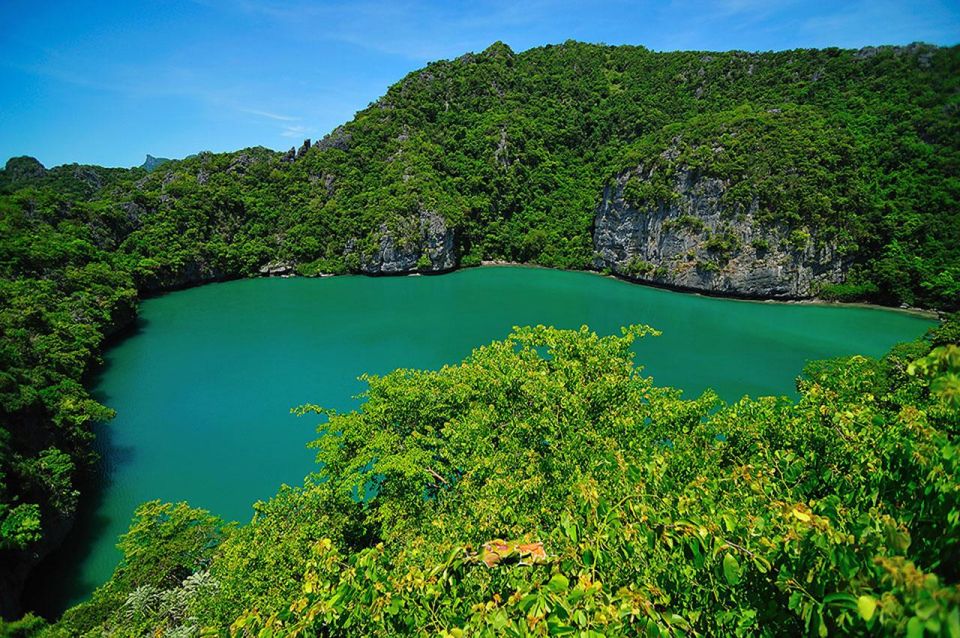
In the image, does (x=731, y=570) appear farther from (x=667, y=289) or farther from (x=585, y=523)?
(x=667, y=289)

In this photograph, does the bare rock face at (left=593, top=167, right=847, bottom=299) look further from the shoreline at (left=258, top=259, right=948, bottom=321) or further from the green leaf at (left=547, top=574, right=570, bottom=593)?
the green leaf at (left=547, top=574, right=570, bottom=593)

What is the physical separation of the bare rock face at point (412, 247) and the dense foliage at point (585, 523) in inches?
1692

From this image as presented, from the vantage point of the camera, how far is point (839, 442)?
5.14 meters

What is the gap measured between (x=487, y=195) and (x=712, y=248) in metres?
33.1

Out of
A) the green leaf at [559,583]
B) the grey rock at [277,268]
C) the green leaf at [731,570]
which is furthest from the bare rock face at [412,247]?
the green leaf at [731,570]

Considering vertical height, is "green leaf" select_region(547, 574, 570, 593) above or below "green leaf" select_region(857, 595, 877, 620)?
below

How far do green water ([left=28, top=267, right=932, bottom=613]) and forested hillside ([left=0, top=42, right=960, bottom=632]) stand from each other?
1888 mm

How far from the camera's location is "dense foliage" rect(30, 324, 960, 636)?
2162 mm

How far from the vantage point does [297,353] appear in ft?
95.5

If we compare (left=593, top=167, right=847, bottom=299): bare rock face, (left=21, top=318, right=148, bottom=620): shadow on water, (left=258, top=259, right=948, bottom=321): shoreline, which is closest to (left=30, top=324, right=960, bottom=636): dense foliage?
(left=21, top=318, right=148, bottom=620): shadow on water

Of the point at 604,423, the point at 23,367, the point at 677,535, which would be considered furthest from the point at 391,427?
the point at 23,367

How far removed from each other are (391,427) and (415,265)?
45450 mm

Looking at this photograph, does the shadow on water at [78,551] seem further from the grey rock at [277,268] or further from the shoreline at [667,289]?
the grey rock at [277,268]

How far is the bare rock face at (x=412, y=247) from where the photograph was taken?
174ft
